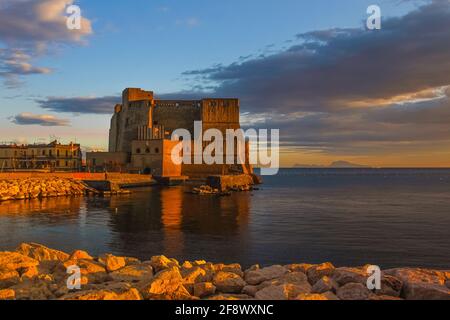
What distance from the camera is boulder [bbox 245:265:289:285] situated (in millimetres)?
7489

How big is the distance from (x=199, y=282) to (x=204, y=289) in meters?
0.58

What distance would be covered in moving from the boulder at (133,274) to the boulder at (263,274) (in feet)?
5.97

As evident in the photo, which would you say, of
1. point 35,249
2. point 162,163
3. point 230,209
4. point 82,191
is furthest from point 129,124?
point 35,249

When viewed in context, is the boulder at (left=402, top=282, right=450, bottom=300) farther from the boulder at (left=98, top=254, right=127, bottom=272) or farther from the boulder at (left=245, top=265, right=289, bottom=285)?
the boulder at (left=98, top=254, right=127, bottom=272)

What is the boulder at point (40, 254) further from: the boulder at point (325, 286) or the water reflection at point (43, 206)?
the water reflection at point (43, 206)

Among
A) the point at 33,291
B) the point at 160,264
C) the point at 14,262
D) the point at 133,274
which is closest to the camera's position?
the point at 33,291

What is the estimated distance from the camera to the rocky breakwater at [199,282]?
6191mm

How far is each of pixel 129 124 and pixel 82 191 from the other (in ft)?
88.1

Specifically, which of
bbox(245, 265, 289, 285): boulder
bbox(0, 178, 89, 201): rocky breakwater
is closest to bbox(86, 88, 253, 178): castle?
bbox(0, 178, 89, 201): rocky breakwater

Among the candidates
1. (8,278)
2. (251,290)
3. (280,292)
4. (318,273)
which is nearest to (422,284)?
(318,273)

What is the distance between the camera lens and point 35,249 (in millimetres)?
9656

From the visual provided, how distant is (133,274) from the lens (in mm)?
7812

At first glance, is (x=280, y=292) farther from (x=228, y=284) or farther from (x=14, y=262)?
(x=14, y=262)
